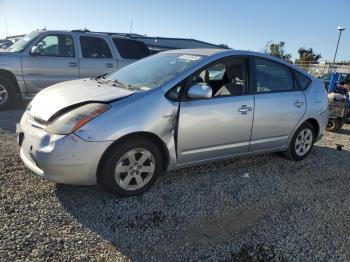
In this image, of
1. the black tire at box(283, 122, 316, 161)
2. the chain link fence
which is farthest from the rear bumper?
the chain link fence

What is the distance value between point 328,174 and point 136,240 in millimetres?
3301

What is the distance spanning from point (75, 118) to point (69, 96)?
51 centimetres

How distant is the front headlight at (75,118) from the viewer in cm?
341

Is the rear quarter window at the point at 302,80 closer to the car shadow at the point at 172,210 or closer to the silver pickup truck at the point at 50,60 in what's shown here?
the car shadow at the point at 172,210

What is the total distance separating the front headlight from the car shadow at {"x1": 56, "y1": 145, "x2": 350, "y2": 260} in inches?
30.2

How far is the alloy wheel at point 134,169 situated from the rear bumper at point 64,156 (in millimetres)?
268

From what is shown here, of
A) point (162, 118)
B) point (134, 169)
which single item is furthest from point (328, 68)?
point (134, 169)

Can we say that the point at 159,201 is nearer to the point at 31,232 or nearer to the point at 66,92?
the point at 31,232

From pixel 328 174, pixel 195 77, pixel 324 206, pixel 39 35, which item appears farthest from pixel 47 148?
pixel 39 35

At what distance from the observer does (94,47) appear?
865cm

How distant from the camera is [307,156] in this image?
19.3ft

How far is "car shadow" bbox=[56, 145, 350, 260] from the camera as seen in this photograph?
3.13m

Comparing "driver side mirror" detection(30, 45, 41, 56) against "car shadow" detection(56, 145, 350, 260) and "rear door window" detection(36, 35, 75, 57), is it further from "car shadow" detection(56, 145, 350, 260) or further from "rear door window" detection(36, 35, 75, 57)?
"car shadow" detection(56, 145, 350, 260)

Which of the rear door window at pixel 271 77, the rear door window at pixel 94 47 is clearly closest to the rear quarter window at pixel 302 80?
the rear door window at pixel 271 77
